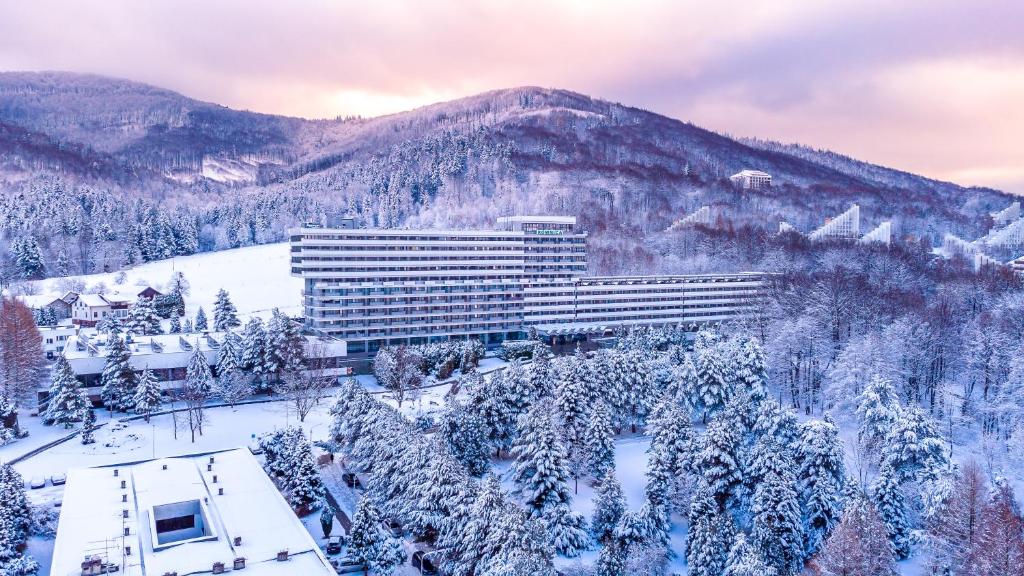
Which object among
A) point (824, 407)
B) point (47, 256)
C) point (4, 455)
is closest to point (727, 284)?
point (824, 407)

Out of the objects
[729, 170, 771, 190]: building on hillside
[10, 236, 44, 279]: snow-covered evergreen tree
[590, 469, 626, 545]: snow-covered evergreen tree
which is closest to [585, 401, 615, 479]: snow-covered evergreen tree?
[590, 469, 626, 545]: snow-covered evergreen tree

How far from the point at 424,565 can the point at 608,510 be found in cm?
1023

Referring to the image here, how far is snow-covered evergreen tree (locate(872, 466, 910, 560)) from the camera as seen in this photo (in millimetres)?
34938

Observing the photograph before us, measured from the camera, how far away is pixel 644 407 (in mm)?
53094

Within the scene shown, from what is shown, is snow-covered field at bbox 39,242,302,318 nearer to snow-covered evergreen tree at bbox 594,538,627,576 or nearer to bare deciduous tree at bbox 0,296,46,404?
bare deciduous tree at bbox 0,296,46,404

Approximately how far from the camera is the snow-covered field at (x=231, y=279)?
99.9 m

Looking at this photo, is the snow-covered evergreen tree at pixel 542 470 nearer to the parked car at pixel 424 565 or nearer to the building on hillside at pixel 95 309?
the parked car at pixel 424 565

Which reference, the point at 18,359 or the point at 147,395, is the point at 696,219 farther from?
the point at 18,359

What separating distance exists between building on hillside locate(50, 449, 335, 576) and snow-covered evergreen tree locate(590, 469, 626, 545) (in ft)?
49.2

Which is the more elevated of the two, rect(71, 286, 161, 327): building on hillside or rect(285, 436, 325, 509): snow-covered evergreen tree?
rect(71, 286, 161, 327): building on hillside

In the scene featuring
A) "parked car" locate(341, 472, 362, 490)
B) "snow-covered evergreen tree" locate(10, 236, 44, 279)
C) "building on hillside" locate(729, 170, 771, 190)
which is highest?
"building on hillside" locate(729, 170, 771, 190)

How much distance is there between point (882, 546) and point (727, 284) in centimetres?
7238

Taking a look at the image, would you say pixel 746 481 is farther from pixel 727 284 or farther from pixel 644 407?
pixel 727 284

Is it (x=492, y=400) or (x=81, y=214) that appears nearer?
(x=492, y=400)
